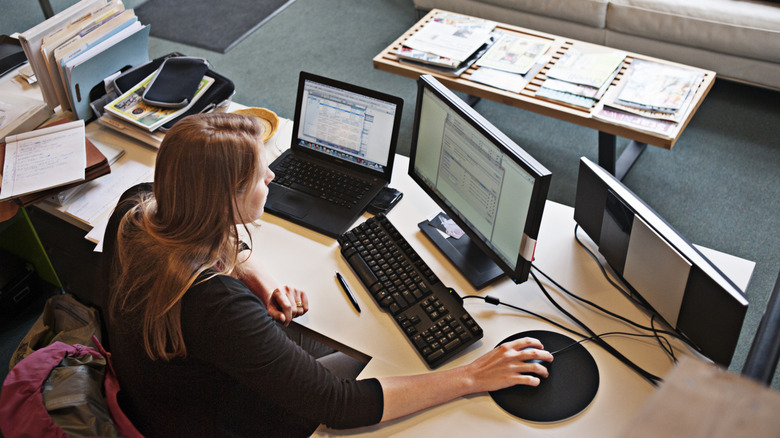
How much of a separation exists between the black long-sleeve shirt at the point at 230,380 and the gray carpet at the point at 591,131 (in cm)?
135

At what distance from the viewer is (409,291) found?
1.53m

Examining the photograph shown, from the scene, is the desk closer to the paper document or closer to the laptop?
the laptop

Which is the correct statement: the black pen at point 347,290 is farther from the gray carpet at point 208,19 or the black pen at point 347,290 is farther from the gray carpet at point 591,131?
the gray carpet at point 208,19

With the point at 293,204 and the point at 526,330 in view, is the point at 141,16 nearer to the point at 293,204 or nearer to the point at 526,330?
the point at 293,204

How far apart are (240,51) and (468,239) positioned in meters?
2.69

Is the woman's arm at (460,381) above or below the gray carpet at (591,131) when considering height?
above

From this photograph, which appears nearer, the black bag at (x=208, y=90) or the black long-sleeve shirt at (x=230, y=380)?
the black long-sleeve shirt at (x=230, y=380)

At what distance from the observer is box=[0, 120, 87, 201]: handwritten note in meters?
1.81

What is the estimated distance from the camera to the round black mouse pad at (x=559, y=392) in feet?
4.21

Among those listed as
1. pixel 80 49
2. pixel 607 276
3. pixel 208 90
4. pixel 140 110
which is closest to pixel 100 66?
pixel 80 49

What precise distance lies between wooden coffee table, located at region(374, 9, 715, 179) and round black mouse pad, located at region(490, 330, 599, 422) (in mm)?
1215

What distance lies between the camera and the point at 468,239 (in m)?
1.67

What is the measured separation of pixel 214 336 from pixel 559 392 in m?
0.71

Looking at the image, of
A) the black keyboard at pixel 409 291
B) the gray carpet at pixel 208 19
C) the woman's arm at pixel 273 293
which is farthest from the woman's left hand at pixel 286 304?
the gray carpet at pixel 208 19
